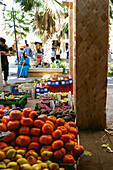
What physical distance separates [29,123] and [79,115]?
4.81ft

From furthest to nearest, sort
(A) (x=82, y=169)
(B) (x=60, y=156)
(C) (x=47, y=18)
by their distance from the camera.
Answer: (C) (x=47, y=18)
(A) (x=82, y=169)
(B) (x=60, y=156)

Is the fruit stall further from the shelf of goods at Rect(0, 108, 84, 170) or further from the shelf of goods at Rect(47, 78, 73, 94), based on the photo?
the shelf of goods at Rect(47, 78, 73, 94)

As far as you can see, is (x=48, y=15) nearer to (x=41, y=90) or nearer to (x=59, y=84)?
(x=59, y=84)

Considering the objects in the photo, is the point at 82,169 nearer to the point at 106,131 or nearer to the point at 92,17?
the point at 106,131

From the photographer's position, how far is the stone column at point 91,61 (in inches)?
111

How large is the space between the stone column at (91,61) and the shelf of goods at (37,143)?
3.85 feet

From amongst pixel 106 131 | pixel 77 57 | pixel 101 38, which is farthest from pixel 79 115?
pixel 101 38

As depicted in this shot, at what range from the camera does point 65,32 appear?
11359 mm

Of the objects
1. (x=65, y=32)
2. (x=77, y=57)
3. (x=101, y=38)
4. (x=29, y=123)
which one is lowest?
(x=29, y=123)

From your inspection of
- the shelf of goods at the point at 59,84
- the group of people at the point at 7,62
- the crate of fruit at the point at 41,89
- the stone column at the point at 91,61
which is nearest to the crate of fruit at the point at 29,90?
the crate of fruit at the point at 41,89

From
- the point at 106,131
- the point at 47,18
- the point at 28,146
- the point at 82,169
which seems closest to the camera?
the point at 28,146

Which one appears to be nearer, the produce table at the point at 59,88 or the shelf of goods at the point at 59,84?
the shelf of goods at the point at 59,84

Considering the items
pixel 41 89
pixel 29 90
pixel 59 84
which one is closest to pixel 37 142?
pixel 41 89

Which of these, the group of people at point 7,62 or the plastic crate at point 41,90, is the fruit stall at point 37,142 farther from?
the group of people at point 7,62
